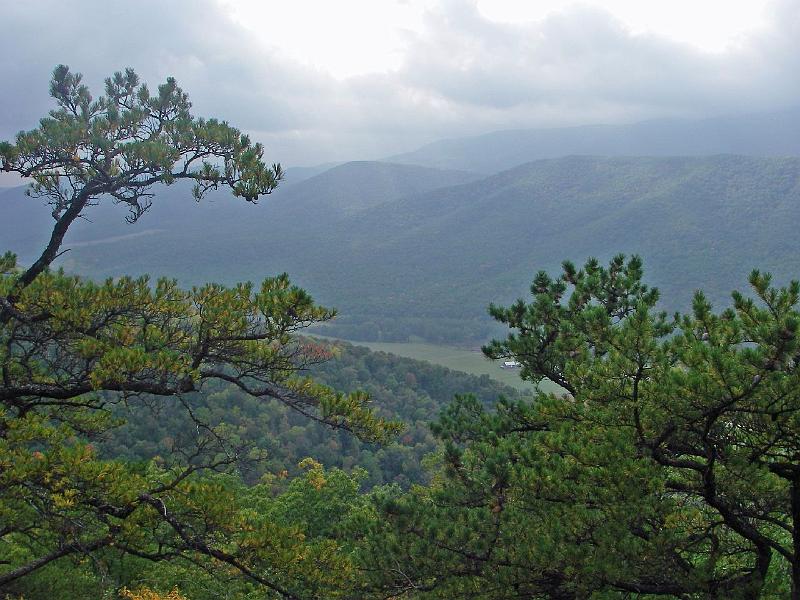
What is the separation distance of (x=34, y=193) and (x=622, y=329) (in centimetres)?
A: 454

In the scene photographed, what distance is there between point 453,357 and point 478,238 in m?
56.9

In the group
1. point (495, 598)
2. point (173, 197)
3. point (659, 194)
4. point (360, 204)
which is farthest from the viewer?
point (360, 204)

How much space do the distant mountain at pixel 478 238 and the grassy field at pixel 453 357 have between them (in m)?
3.77

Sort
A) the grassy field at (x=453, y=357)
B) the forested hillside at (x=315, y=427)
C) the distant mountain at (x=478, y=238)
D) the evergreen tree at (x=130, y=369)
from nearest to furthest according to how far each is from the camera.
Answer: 1. the evergreen tree at (x=130, y=369)
2. the forested hillside at (x=315, y=427)
3. the grassy field at (x=453, y=357)
4. the distant mountain at (x=478, y=238)

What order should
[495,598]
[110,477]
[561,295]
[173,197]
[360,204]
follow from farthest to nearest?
1. [360,204]
2. [173,197]
3. [561,295]
4. [495,598]
5. [110,477]

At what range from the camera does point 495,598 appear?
4902 mm

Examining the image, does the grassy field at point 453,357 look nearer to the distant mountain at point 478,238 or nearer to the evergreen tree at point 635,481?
the distant mountain at point 478,238

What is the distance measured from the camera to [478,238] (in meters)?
126

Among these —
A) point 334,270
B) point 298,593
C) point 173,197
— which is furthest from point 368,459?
point 173,197

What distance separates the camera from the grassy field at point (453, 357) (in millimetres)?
64719

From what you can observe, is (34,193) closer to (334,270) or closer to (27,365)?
(27,365)

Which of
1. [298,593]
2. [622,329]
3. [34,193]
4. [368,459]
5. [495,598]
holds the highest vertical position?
[34,193]

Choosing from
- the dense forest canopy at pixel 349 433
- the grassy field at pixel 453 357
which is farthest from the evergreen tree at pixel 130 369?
the grassy field at pixel 453 357

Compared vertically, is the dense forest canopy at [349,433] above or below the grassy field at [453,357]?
above
